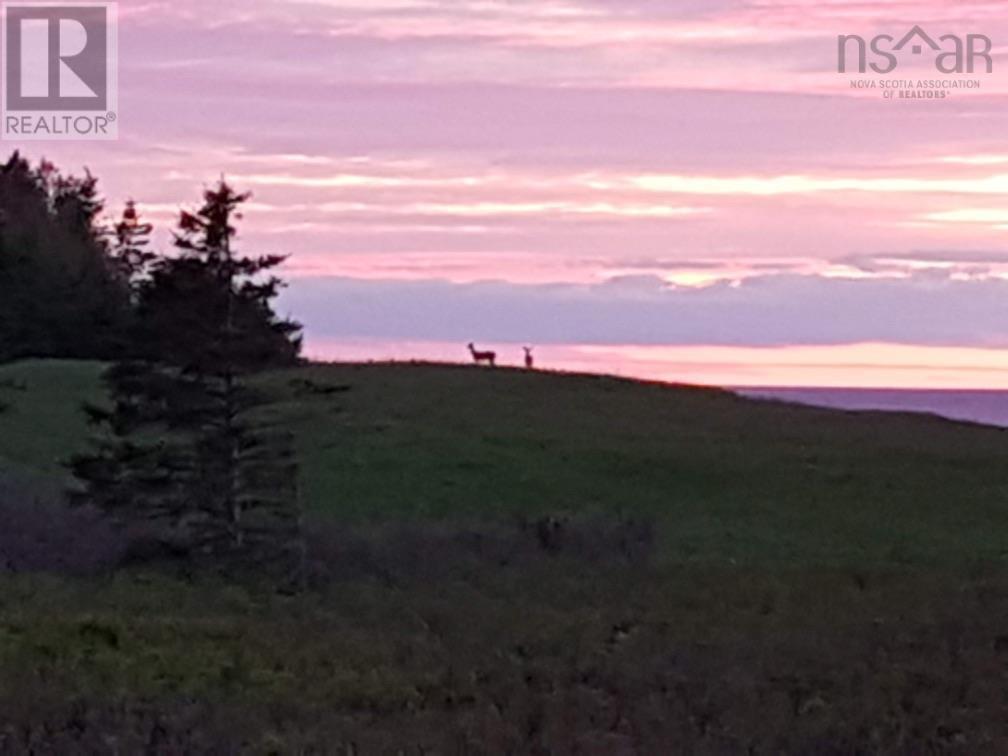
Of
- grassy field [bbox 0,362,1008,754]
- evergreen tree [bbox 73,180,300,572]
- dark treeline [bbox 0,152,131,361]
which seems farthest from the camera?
dark treeline [bbox 0,152,131,361]

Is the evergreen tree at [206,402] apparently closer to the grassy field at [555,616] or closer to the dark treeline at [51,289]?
the grassy field at [555,616]

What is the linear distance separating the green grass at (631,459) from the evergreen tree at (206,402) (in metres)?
1.48

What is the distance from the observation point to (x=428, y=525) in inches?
1385

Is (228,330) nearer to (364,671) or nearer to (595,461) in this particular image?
(364,671)

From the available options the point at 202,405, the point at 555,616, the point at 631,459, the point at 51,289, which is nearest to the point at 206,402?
the point at 202,405

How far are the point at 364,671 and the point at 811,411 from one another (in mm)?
53628

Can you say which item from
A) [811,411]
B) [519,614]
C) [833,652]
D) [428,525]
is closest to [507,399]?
[811,411]

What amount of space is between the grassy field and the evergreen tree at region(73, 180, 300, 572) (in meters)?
0.99

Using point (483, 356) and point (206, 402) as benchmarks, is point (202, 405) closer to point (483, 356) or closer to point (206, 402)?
point (206, 402)

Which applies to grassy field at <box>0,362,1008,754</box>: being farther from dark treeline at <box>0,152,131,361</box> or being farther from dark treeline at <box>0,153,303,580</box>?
dark treeline at <box>0,152,131,361</box>

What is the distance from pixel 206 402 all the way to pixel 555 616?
9.07 m

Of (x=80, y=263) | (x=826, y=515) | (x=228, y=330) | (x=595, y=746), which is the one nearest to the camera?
(x=595, y=746)

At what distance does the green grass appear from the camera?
37.9 metres

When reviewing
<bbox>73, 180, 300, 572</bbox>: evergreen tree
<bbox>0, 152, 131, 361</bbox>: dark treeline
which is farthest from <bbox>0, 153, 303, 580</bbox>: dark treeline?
<bbox>0, 152, 131, 361</bbox>: dark treeline
